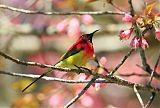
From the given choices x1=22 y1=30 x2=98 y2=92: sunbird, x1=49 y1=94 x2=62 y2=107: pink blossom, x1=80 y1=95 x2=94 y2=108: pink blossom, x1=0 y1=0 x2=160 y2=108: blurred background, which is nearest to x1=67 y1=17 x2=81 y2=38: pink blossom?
x1=0 y1=0 x2=160 y2=108: blurred background

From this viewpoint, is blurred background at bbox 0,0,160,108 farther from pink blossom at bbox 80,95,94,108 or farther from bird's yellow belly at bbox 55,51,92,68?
bird's yellow belly at bbox 55,51,92,68

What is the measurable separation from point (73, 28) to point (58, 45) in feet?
4.21

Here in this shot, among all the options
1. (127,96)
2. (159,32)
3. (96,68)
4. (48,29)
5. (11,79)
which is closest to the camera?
(159,32)

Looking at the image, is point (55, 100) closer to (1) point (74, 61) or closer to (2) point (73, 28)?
(2) point (73, 28)

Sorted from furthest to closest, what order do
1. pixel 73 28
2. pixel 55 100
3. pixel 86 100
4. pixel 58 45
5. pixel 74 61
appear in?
pixel 58 45 < pixel 55 100 < pixel 86 100 < pixel 73 28 < pixel 74 61

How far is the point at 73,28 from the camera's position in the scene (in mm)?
3533

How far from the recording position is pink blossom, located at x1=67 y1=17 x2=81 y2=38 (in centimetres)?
351

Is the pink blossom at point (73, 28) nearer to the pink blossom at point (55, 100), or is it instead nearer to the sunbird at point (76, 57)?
the pink blossom at point (55, 100)

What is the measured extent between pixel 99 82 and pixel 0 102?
9.80 feet

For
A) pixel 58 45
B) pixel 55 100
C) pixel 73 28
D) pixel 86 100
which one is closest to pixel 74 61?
pixel 73 28

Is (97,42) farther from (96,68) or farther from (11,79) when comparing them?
(96,68)

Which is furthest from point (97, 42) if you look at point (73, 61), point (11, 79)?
point (73, 61)

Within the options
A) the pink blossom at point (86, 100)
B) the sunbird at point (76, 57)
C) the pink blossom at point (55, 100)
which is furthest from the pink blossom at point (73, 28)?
the sunbird at point (76, 57)

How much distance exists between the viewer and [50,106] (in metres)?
4.19
